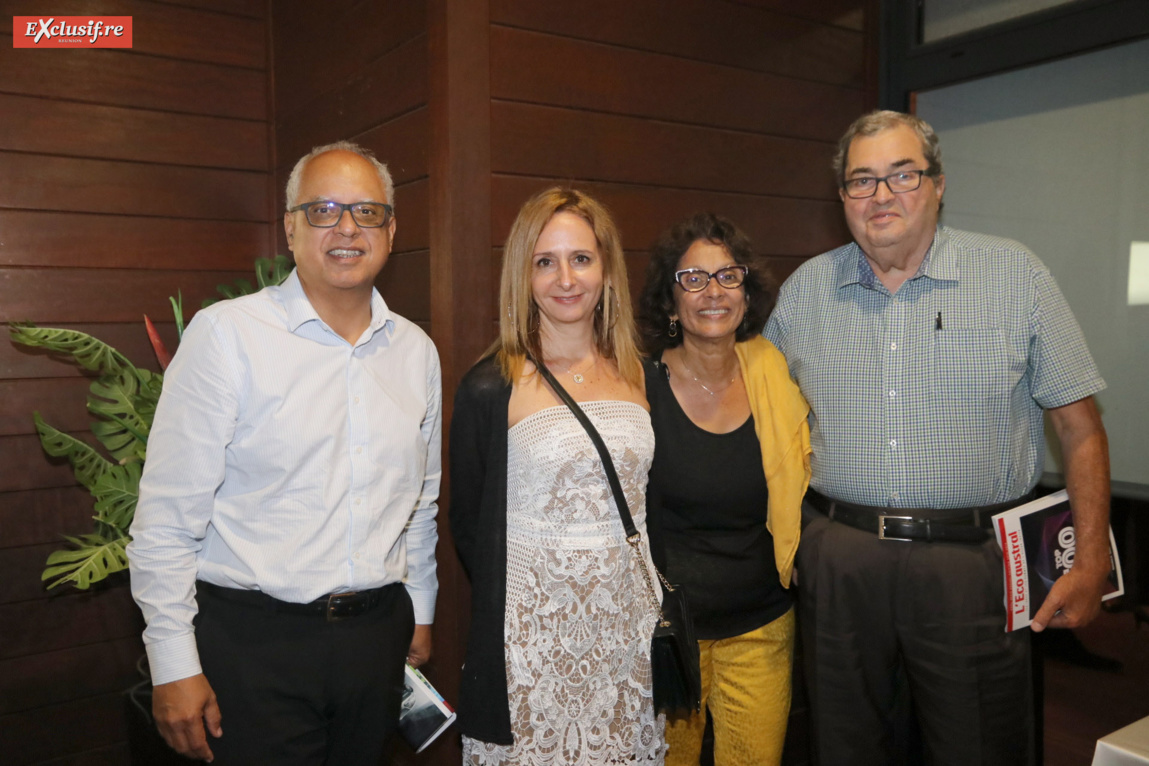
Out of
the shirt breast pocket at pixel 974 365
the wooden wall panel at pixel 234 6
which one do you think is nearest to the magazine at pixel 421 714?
the shirt breast pocket at pixel 974 365

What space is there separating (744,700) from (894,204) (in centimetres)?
128

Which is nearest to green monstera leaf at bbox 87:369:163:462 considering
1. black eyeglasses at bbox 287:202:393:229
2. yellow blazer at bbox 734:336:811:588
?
black eyeglasses at bbox 287:202:393:229

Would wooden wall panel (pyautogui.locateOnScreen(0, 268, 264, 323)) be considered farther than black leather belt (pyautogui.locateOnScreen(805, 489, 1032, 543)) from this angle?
Yes

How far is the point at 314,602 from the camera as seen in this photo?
1.58 metres

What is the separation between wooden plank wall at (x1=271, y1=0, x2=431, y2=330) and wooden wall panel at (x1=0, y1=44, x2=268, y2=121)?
195mm

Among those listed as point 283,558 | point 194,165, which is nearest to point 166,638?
point 283,558

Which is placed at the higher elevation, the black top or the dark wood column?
the dark wood column

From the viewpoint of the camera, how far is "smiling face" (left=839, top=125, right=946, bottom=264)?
193cm

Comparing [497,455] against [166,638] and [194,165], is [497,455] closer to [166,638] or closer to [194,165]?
[166,638]

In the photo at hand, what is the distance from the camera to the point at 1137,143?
7.92 ft

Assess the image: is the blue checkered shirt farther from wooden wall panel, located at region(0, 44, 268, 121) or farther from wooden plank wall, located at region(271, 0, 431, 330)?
wooden wall panel, located at region(0, 44, 268, 121)

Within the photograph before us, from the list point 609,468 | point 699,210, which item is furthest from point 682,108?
point 609,468

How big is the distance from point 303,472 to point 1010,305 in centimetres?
162

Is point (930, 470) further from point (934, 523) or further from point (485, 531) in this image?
point (485, 531)
